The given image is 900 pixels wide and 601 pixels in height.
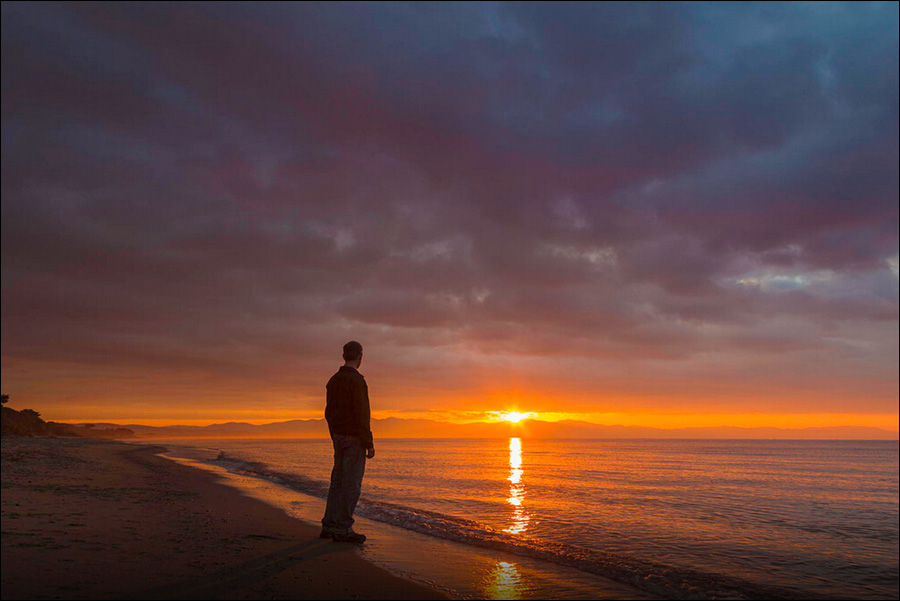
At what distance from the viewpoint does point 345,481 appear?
9070 mm

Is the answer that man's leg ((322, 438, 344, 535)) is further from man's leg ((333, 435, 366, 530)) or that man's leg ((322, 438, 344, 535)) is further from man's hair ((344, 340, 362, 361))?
man's hair ((344, 340, 362, 361))

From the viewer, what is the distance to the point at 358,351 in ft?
31.0

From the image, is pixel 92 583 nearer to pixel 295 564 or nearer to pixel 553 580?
pixel 295 564

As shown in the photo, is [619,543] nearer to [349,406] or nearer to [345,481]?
[345,481]

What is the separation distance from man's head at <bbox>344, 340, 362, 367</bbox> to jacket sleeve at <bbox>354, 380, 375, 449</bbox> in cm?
47

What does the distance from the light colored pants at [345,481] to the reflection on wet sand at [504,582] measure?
264 cm

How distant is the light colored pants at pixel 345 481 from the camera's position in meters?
9.12

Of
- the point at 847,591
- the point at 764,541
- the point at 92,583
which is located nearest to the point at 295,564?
the point at 92,583

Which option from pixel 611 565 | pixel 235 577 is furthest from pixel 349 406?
pixel 611 565

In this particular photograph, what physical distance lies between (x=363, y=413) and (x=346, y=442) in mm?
609

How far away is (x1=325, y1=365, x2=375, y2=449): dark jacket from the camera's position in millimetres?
9070

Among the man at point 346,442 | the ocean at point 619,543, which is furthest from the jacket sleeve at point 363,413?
the ocean at point 619,543

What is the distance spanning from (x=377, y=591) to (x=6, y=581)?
12.6ft

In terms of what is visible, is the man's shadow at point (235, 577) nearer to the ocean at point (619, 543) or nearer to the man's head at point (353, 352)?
the ocean at point (619, 543)
